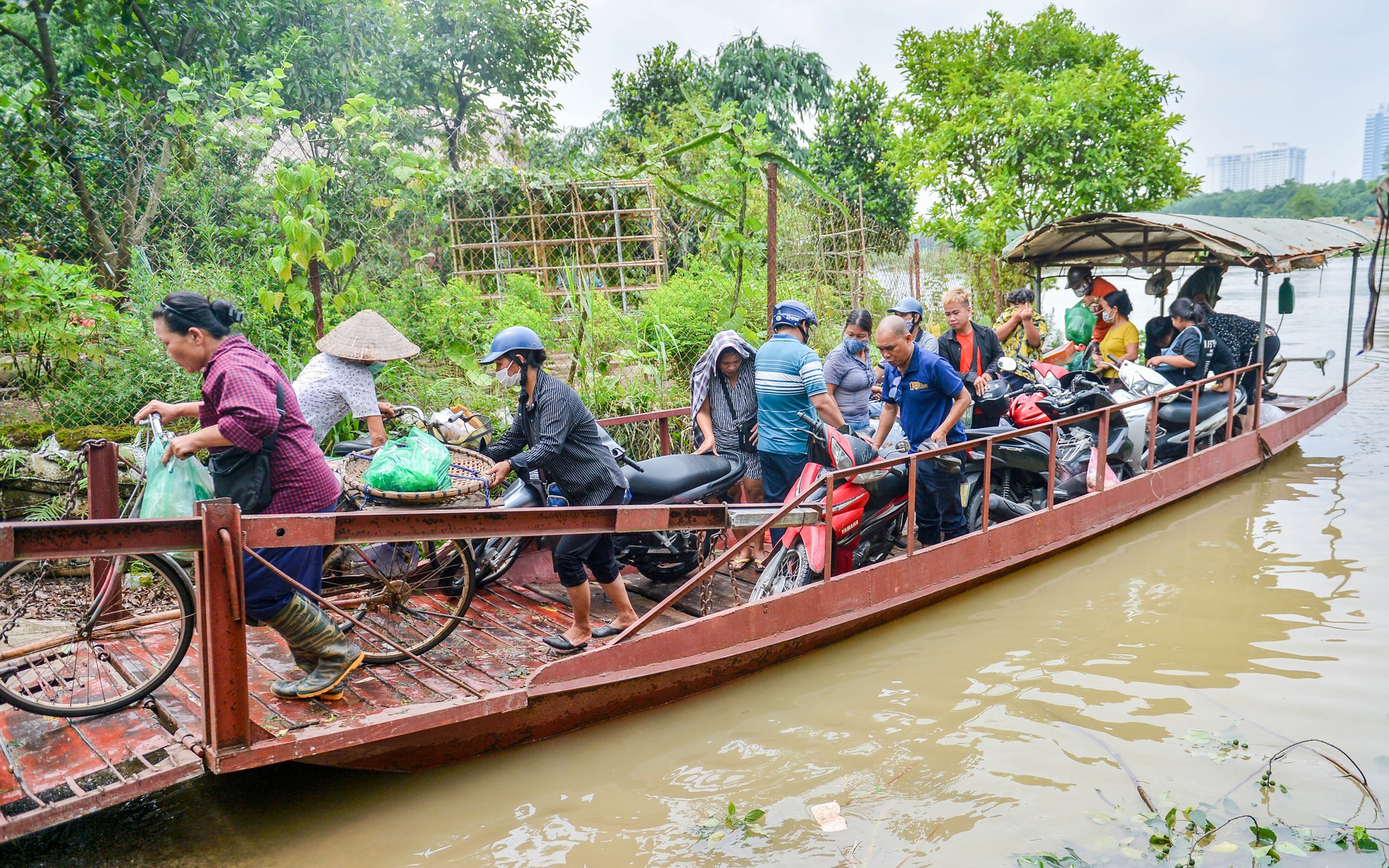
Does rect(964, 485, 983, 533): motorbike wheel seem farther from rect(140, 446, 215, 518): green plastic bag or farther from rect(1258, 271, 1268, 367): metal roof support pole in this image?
rect(140, 446, 215, 518): green plastic bag

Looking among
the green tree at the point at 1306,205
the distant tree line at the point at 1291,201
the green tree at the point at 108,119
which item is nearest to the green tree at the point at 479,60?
the green tree at the point at 108,119

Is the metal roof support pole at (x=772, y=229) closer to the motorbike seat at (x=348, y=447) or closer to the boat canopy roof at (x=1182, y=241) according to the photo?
the motorbike seat at (x=348, y=447)

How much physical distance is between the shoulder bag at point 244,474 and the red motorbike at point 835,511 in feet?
8.80

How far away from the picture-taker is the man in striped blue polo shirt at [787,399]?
5.47 m

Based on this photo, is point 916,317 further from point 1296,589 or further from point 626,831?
point 626,831

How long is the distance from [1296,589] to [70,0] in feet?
33.1

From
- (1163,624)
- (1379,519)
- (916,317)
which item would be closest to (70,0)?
(916,317)

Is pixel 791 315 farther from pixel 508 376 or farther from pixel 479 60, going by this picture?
pixel 479 60

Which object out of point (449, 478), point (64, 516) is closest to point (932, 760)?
point (449, 478)

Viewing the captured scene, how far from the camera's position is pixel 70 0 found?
706 centimetres

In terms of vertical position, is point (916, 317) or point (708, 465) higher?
point (916, 317)

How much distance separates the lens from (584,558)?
4414mm

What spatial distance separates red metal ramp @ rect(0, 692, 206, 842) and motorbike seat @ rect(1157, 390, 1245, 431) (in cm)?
787

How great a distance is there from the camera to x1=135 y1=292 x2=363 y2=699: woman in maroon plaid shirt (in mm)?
3412
